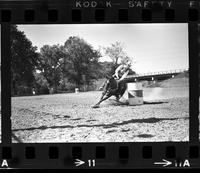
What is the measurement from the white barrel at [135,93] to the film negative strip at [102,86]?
2 cm

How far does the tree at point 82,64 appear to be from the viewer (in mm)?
5875

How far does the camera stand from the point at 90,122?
584 centimetres

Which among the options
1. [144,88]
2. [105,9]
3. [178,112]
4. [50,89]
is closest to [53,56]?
[50,89]

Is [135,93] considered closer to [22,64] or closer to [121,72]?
[121,72]

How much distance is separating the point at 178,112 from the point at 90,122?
138 cm

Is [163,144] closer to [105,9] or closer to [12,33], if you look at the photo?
[105,9]

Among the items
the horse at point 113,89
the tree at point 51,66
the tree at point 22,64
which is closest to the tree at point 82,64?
the tree at point 51,66

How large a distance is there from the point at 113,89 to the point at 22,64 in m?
1.49

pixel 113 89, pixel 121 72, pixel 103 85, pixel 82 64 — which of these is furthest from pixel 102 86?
pixel 82 64

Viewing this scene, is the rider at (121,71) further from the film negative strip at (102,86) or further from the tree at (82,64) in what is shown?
the tree at (82,64)

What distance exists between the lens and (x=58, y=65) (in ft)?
19.6

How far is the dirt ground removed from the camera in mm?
5824

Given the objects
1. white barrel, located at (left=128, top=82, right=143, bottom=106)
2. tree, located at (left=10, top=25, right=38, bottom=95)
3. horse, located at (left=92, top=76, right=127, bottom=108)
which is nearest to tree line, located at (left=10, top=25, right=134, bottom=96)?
tree, located at (left=10, top=25, right=38, bottom=95)

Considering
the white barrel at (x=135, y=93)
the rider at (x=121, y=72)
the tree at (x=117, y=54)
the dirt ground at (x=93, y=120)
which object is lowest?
the dirt ground at (x=93, y=120)
